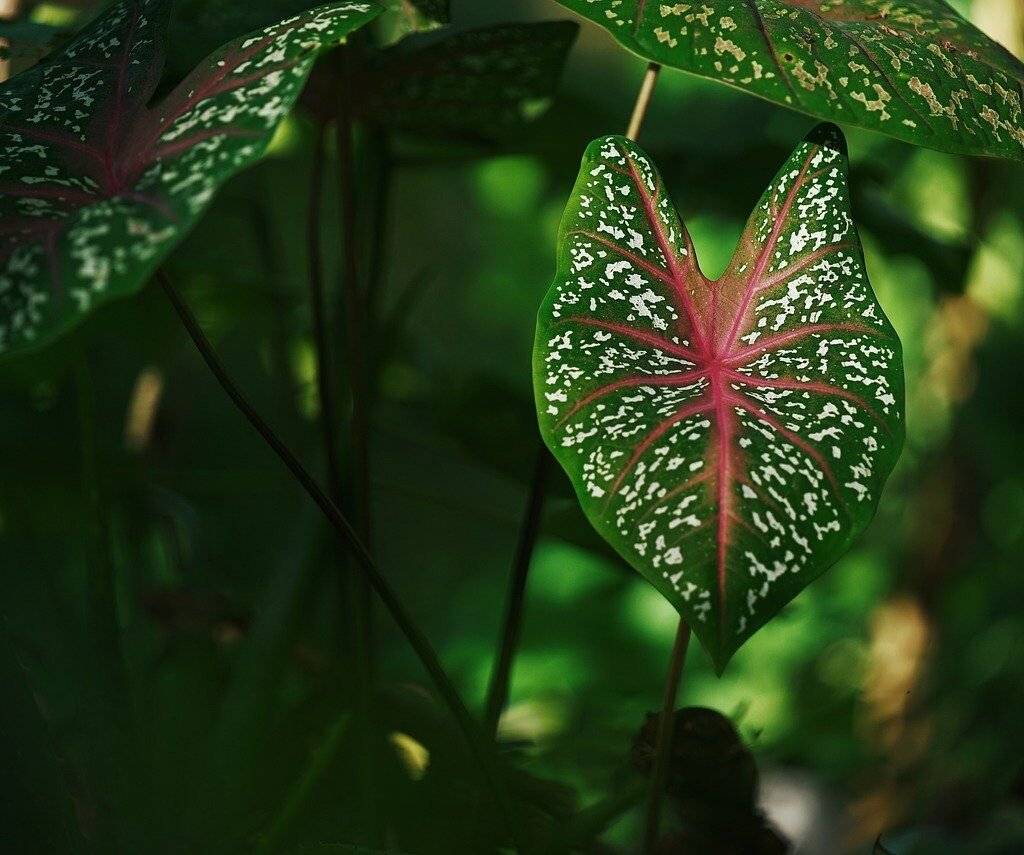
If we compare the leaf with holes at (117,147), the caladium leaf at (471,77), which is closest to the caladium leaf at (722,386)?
the leaf with holes at (117,147)

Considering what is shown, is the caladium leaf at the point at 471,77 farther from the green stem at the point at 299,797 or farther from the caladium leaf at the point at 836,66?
the green stem at the point at 299,797

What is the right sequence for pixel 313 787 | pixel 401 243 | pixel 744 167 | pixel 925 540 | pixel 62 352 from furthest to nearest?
1. pixel 401 243
2. pixel 925 540
3. pixel 744 167
4. pixel 62 352
5. pixel 313 787

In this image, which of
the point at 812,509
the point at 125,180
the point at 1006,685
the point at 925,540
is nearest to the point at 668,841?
the point at 812,509

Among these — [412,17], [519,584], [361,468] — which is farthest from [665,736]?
[412,17]

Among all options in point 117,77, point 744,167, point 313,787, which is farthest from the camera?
point 744,167

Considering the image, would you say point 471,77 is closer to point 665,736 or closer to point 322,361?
point 322,361

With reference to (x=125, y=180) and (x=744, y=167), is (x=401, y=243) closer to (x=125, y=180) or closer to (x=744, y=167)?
(x=744, y=167)

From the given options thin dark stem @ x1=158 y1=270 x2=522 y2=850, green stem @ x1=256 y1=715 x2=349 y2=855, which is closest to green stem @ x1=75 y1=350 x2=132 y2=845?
green stem @ x1=256 y1=715 x2=349 y2=855
